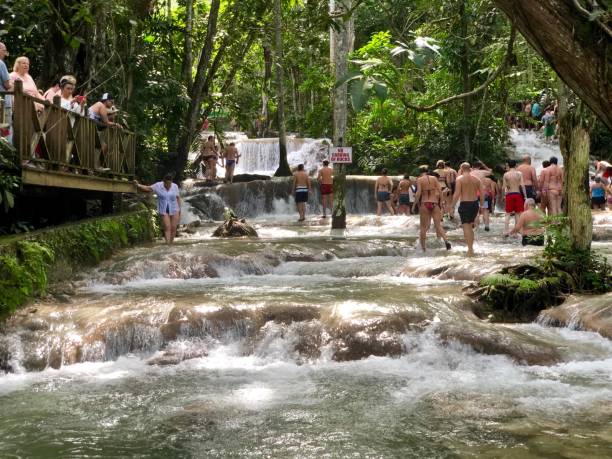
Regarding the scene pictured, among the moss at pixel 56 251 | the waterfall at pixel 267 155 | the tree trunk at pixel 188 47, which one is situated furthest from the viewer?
the waterfall at pixel 267 155

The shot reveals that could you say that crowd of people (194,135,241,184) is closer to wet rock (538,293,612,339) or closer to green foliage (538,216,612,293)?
green foliage (538,216,612,293)

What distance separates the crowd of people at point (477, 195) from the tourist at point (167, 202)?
15.0ft

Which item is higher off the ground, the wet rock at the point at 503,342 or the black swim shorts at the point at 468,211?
the black swim shorts at the point at 468,211

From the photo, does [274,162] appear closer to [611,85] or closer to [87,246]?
[87,246]

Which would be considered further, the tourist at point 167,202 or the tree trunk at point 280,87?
the tree trunk at point 280,87

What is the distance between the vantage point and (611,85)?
2.06 metres

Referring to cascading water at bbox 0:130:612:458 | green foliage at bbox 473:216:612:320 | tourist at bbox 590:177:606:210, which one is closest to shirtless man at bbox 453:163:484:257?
cascading water at bbox 0:130:612:458

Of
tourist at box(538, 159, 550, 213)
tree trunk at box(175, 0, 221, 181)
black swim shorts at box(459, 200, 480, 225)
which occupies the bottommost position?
black swim shorts at box(459, 200, 480, 225)

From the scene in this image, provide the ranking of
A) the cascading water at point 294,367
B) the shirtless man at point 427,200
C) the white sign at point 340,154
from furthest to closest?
the white sign at point 340,154 < the shirtless man at point 427,200 < the cascading water at point 294,367

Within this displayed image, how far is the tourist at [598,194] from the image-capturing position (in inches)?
795

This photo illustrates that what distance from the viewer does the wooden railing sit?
9484mm

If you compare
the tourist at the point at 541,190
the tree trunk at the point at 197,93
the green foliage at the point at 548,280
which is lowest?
the green foliage at the point at 548,280

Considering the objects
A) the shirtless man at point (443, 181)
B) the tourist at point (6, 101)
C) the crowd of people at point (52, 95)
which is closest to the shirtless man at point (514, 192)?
the shirtless man at point (443, 181)

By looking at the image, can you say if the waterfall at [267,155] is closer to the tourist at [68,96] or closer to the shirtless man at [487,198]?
the shirtless man at [487,198]
